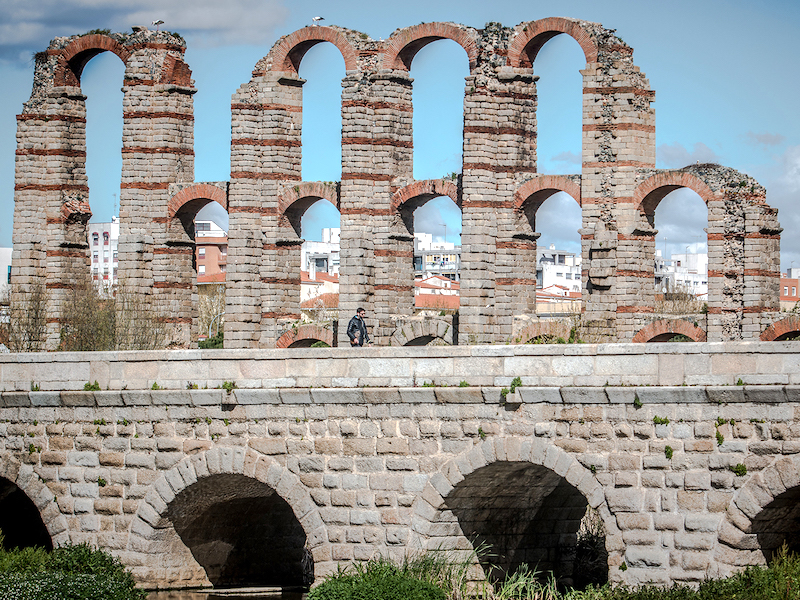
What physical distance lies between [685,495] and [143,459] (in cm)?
764

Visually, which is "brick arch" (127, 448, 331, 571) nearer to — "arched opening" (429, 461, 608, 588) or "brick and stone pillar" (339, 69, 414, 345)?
"arched opening" (429, 461, 608, 588)

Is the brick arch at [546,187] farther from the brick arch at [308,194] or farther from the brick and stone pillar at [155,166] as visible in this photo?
the brick and stone pillar at [155,166]

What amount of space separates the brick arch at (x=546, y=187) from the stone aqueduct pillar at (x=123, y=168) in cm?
871

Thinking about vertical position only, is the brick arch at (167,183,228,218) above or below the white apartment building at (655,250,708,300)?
below

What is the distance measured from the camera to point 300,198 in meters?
30.4

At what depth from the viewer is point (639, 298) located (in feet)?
92.9

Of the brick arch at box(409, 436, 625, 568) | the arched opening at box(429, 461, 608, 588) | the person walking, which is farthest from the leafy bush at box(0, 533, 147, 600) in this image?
the person walking

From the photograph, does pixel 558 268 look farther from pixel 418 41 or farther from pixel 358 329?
pixel 358 329

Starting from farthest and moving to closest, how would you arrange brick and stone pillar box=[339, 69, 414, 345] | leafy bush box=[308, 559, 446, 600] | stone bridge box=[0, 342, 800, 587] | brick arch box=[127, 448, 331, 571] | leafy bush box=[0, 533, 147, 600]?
brick and stone pillar box=[339, 69, 414, 345]
brick arch box=[127, 448, 331, 571]
leafy bush box=[0, 533, 147, 600]
leafy bush box=[308, 559, 446, 600]
stone bridge box=[0, 342, 800, 587]

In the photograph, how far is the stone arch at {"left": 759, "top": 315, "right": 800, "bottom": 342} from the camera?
88.4 ft

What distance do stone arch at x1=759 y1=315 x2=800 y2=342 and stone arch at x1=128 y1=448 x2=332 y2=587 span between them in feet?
45.5

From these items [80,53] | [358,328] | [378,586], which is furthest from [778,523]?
[80,53]

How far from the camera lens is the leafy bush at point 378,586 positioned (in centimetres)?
1528

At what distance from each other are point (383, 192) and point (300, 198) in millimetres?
2259
